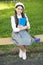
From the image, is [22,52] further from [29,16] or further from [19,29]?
[29,16]

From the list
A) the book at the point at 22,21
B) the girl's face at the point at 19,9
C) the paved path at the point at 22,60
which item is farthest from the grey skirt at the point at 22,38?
the paved path at the point at 22,60

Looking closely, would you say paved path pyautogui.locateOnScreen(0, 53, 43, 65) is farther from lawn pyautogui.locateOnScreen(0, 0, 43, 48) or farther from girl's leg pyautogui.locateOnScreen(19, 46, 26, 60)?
lawn pyautogui.locateOnScreen(0, 0, 43, 48)

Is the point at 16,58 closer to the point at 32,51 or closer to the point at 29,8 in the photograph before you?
the point at 32,51

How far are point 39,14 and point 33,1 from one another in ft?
6.03

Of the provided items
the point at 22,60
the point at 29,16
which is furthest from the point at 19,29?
the point at 29,16

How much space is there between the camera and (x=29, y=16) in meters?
8.85

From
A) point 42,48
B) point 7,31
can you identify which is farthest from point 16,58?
point 7,31

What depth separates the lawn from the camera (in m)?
7.50

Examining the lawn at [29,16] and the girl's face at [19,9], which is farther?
the lawn at [29,16]

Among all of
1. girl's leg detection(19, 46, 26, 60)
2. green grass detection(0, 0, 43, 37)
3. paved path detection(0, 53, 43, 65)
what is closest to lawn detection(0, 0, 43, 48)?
green grass detection(0, 0, 43, 37)

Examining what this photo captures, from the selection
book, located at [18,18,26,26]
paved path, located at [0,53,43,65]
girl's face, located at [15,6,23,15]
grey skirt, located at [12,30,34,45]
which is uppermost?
girl's face, located at [15,6,23,15]

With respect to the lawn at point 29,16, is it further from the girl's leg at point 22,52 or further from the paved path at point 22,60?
the girl's leg at point 22,52

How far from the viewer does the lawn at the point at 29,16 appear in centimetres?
750

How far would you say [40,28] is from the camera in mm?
7738
